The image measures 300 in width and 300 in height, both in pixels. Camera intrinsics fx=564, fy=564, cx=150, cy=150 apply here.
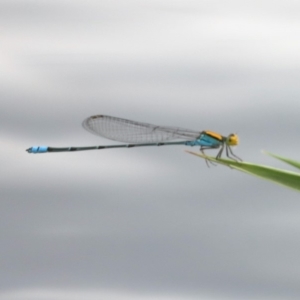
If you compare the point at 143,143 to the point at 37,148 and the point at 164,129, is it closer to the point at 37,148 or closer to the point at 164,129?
the point at 164,129

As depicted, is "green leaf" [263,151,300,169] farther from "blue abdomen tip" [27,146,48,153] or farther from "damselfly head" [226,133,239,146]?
"blue abdomen tip" [27,146,48,153]

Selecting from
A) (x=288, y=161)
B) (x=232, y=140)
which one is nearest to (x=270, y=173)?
(x=288, y=161)

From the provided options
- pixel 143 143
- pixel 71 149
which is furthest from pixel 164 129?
pixel 71 149

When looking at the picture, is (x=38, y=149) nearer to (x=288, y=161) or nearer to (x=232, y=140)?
(x=232, y=140)

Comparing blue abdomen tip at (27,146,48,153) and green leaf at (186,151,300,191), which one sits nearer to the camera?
green leaf at (186,151,300,191)

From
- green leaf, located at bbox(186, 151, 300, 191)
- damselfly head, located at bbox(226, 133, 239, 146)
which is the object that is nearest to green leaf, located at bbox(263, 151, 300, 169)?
green leaf, located at bbox(186, 151, 300, 191)

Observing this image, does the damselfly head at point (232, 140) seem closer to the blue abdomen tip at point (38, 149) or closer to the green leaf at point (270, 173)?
the green leaf at point (270, 173)

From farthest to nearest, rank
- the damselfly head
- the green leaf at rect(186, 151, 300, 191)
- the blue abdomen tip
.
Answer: the blue abdomen tip, the damselfly head, the green leaf at rect(186, 151, 300, 191)

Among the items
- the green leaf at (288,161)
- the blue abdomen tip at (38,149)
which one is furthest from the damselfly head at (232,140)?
the blue abdomen tip at (38,149)

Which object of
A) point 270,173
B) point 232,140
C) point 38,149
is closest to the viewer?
point 270,173

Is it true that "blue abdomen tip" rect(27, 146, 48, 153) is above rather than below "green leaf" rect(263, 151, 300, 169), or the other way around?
above

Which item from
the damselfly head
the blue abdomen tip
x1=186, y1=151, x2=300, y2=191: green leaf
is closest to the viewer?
x1=186, y1=151, x2=300, y2=191: green leaf
